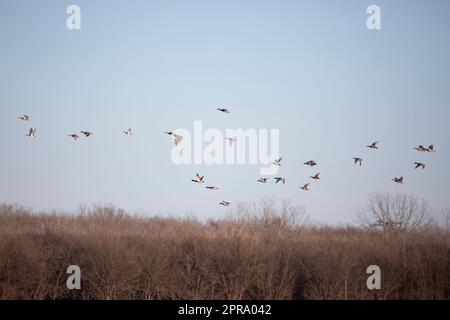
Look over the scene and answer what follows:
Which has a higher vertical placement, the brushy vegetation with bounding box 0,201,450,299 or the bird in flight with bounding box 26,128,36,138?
the bird in flight with bounding box 26,128,36,138

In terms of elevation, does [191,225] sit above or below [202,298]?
above

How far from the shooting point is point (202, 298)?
75.6 ft

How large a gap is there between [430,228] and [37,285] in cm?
2658

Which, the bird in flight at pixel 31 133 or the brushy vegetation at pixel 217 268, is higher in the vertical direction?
the bird in flight at pixel 31 133
